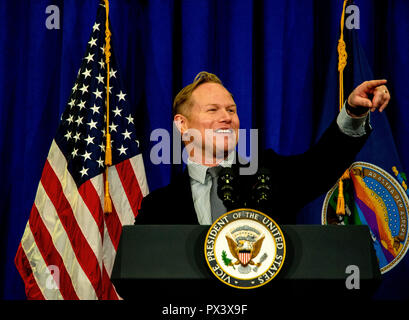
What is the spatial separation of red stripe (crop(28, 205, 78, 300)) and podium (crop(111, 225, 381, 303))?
1618mm

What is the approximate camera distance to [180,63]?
3705mm

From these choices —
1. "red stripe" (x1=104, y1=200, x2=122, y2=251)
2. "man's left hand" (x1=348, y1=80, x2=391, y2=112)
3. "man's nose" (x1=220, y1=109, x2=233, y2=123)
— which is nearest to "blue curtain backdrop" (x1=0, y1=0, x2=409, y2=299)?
"red stripe" (x1=104, y1=200, x2=122, y2=251)

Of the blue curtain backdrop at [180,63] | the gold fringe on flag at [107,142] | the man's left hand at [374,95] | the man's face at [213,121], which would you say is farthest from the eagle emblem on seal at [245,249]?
the blue curtain backdrop at [180,63]

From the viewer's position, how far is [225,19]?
3.71 meters

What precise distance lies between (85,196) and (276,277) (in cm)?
185

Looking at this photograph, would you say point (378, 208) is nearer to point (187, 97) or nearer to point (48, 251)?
point (187, 97)

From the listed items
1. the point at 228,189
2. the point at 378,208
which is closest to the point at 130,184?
the point at 378,208

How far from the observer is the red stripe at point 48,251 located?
3064mm

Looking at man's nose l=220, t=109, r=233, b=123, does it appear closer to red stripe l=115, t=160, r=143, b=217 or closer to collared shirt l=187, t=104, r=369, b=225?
collared shirt l=187, t=104, r=369, b=225

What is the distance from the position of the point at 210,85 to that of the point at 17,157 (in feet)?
5.14

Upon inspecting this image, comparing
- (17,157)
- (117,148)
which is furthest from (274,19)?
(17,157)

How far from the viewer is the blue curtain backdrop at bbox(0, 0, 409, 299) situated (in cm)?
353
